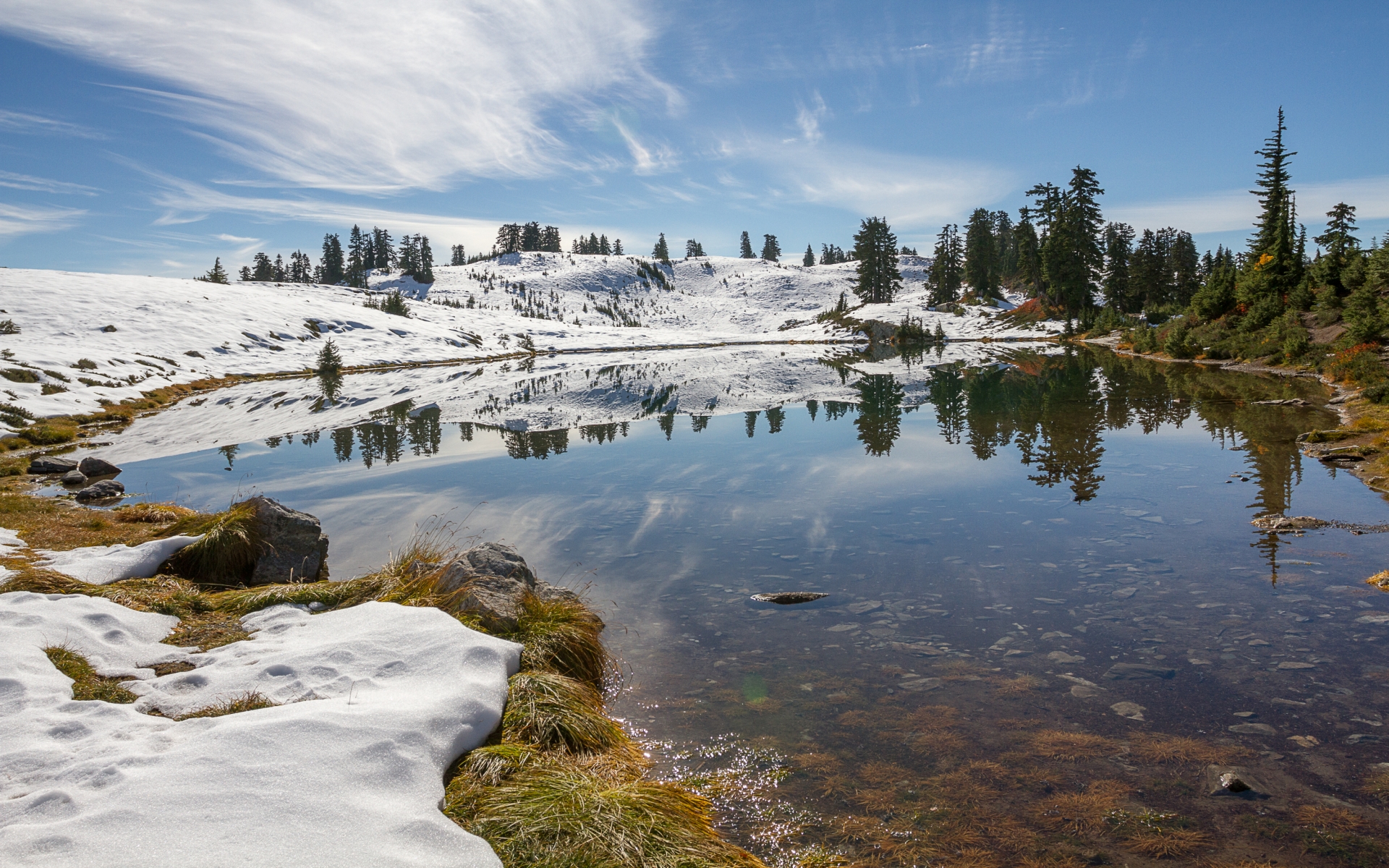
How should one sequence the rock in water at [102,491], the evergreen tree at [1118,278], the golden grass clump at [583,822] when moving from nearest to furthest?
the golden grass clump at [583,822] < the rock in water at [102,491] < the evergreen tree at [1118,278]

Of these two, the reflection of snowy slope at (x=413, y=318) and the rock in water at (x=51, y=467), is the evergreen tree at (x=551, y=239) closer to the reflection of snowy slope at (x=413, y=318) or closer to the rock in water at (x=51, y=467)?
the reflection of snowy slope at (x=413, y=318)

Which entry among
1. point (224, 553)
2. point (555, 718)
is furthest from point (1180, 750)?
point (224, 553)

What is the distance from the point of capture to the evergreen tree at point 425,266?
136 meters

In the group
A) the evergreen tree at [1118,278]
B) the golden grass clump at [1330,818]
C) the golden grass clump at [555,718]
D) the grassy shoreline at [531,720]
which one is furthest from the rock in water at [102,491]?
the evergreen tree at [1118,278]

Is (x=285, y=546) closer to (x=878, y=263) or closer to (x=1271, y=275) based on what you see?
(x=1271, y=275)

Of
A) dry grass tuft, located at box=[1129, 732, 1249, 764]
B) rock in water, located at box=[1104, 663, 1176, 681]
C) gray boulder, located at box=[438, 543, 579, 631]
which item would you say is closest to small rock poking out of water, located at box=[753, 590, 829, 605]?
gray boulder, located at box=[438, 543, 579, 631]

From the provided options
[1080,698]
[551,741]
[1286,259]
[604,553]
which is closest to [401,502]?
[604,553]

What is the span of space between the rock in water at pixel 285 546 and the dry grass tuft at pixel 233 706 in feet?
15.0

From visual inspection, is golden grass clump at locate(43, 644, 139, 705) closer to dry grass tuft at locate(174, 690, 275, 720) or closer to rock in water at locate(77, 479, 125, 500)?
dry grass tuft at locate(174, 690, 275, 720)

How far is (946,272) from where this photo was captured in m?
101

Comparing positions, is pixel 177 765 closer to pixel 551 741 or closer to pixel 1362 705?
pixel 551 741

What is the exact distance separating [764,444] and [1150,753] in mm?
15906

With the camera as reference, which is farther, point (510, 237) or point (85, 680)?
point (510, 237)

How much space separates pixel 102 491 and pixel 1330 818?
21.2m
